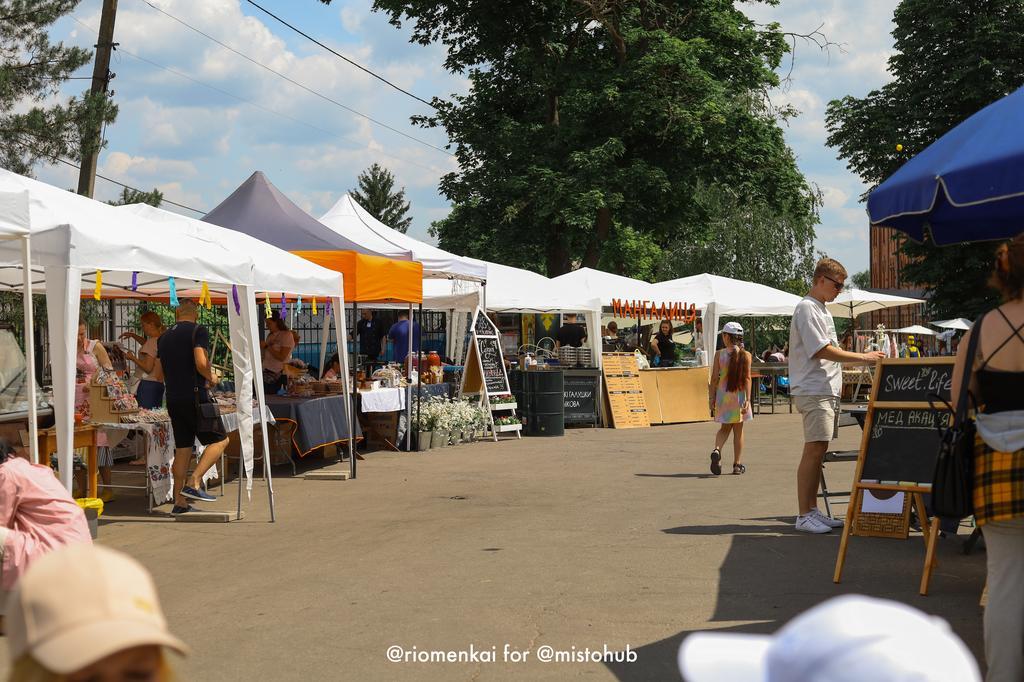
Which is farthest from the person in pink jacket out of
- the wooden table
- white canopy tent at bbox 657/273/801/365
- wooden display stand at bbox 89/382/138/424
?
white canopy tent at bbox 657/273/801/365

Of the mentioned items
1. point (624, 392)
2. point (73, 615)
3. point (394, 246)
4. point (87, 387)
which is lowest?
point (624, 392)

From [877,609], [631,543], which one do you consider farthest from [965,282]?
[877,609]

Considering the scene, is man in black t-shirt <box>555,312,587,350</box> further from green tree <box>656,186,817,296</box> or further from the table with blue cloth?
green tree <box>656,186,817,296</box>

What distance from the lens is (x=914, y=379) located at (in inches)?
287

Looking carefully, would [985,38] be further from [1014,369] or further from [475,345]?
[1014,369]

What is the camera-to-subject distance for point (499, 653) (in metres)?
5.82

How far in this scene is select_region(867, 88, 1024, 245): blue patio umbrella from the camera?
5988mm

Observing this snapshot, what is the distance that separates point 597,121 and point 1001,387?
28.1 metres

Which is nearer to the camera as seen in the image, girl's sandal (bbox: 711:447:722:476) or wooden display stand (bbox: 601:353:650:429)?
girl's sandal (bbox: 711:447:722:476)

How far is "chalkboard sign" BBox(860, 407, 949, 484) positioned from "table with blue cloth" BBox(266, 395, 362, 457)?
7554mm

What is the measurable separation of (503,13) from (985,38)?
44.5 feet

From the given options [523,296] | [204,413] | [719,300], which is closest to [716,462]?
[204,413]

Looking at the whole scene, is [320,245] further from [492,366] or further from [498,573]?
[498,573]

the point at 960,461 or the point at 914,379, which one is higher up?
the point at 914,379
